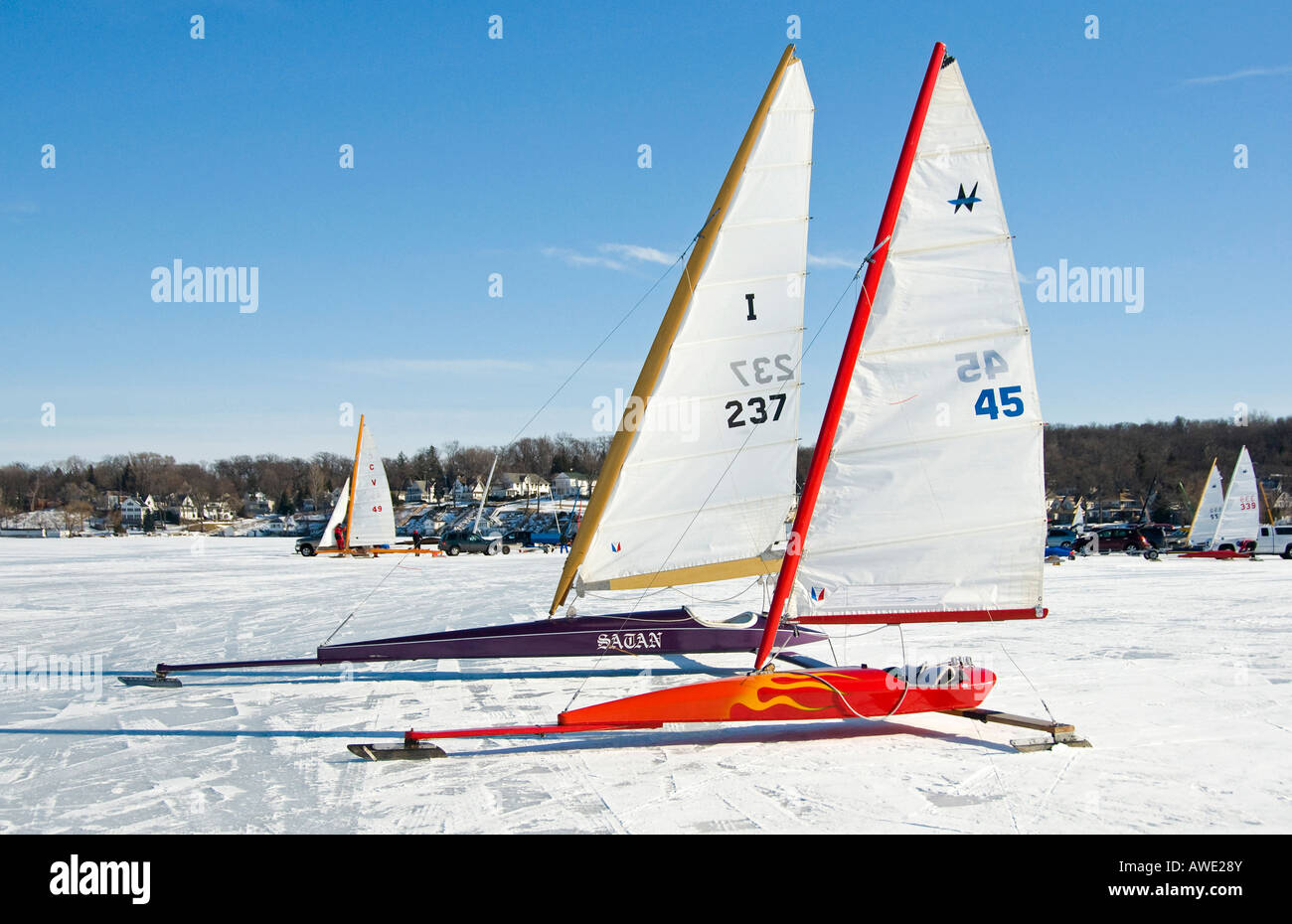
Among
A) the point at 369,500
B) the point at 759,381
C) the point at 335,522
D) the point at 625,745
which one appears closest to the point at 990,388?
the point at 759,381

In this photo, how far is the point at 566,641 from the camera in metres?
8.70

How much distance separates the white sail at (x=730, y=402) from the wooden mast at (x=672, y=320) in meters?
0.06

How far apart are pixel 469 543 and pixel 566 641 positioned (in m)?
27.8

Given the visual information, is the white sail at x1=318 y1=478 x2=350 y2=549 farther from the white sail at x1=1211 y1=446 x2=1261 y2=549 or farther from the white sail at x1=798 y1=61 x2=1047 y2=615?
the white sail at x1=1211 y1=446 x2=1261 y2=549

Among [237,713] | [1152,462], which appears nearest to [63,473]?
[1152,462]

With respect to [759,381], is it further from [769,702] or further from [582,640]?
[769,702]

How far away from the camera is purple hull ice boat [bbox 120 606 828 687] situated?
332 inches

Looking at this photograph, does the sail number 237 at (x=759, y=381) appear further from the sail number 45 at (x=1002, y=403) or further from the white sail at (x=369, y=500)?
the white sail at (x=369, y=500)

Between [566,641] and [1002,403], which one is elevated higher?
[1002,403]

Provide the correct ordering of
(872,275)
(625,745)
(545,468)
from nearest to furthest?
(872,275) < (625,745) < (545,468)

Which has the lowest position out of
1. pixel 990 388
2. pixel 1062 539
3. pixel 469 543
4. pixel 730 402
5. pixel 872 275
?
pixel 1062 539

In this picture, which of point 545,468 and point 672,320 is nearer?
point 672,320

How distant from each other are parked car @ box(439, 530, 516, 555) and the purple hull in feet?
89.4
